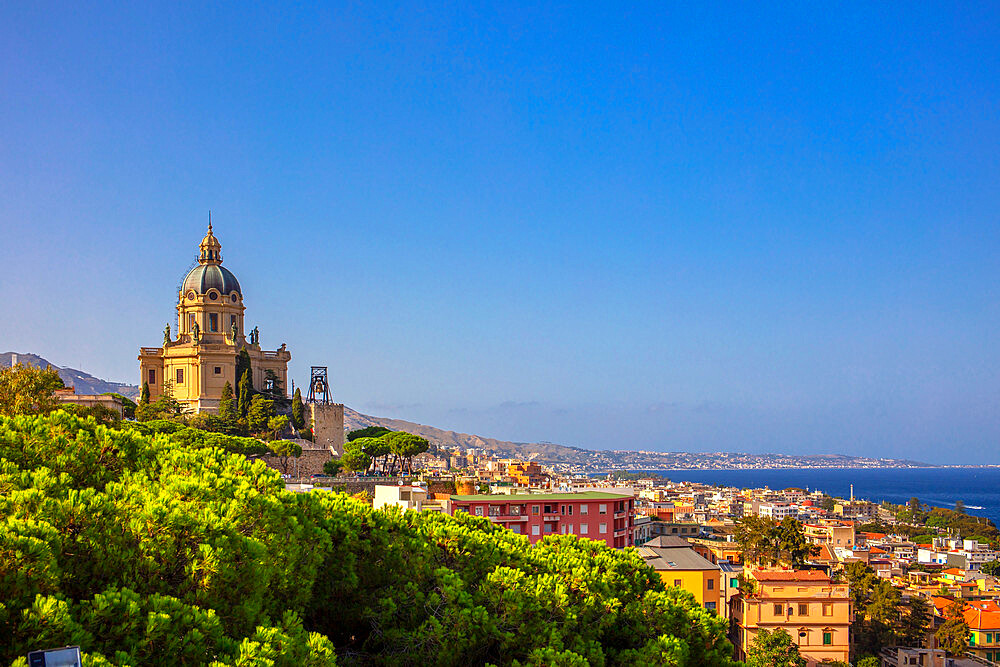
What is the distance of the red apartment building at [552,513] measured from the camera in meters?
47.9

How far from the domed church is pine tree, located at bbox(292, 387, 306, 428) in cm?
409

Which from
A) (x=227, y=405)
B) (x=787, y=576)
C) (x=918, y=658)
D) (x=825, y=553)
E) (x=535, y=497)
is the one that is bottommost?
(x=825, y=553)

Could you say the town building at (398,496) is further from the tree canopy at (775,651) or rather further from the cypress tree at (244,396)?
the cypress tree at (244,396)

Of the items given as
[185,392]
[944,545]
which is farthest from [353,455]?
[944,545]

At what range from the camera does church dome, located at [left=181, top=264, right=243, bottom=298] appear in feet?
226

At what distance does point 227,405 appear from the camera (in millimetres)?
62469

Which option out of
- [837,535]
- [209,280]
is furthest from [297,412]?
[837,535]

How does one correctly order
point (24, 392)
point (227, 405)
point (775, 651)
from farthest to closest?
point (227, 405)
point (24, 392)
point (775, 651)

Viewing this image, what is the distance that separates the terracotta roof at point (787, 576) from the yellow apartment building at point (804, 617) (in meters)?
1.41

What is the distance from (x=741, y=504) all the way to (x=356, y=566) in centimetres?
14563

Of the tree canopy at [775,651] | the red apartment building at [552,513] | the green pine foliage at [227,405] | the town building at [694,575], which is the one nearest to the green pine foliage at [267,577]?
the tree canopy at [775,651]

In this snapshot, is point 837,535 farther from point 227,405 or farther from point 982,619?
point 227,405

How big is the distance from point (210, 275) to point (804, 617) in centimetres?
5015

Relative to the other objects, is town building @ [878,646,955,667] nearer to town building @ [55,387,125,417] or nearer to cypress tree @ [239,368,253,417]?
town building @ [55,387,125,417]
